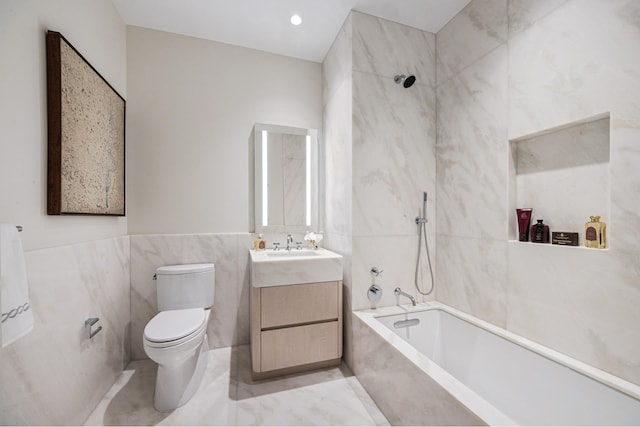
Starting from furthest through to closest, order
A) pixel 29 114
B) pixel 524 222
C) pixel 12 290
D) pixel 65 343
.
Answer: pixel 524 222 → pixel 65 343 → pixel 29 114 → pixel 12 290

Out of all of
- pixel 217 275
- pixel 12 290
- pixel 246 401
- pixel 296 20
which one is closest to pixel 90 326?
pixel 12 290

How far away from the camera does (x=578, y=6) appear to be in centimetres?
125

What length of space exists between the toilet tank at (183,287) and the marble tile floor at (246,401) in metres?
0.51

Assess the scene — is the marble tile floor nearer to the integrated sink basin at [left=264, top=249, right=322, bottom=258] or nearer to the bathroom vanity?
the bathroom vanity

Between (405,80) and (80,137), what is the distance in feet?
7.02

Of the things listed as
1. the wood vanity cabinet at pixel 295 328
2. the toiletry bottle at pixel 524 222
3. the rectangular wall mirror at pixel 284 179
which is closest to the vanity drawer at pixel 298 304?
the wood vanity cabinet at pixel 295 328

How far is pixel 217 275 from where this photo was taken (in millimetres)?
2227

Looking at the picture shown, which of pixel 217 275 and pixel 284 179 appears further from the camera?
pixel 284 179

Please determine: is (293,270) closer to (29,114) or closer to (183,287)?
(183,287)

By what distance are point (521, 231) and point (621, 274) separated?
47 centimetres

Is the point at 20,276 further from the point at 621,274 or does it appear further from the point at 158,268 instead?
the point at 621,274

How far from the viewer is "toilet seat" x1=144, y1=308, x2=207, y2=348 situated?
57.2 inches

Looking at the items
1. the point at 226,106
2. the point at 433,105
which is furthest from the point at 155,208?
the point at 433,105

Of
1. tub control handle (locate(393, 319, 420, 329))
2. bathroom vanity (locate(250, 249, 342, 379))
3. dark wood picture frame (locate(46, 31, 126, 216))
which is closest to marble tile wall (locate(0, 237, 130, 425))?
dark wood picture frame (locate(46, 31, 126, 216))
